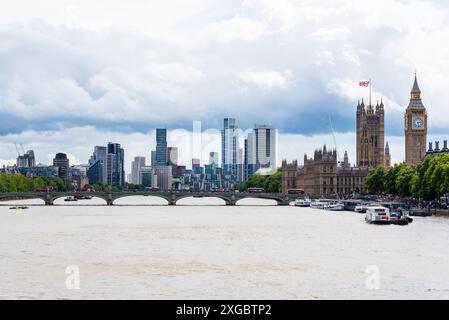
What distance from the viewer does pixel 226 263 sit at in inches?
2571

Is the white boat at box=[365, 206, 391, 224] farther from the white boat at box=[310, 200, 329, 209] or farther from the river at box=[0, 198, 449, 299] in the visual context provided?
the white boat at box=[310, 200, 329, 209]

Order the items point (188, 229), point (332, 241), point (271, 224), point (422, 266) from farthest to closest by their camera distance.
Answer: point (271, 224) < point (188, 229) < point (332, 241) < point (422, 266)

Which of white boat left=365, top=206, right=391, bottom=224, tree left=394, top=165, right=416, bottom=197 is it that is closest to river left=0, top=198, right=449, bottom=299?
white boat left=365, top=206, right=391, bottom=224

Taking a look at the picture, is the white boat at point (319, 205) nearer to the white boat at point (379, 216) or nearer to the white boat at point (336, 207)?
the white boat at point (336, 207)

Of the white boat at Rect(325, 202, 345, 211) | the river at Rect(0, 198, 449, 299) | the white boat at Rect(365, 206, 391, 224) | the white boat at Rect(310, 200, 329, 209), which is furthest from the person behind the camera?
the white boat at Rect(310, 200, 329, 209)

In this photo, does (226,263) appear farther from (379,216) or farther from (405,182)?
(405,182)

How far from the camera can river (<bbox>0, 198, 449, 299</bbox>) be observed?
50.8 m

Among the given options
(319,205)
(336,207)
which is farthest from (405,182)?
(319,205)

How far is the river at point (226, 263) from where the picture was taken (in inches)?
1999
